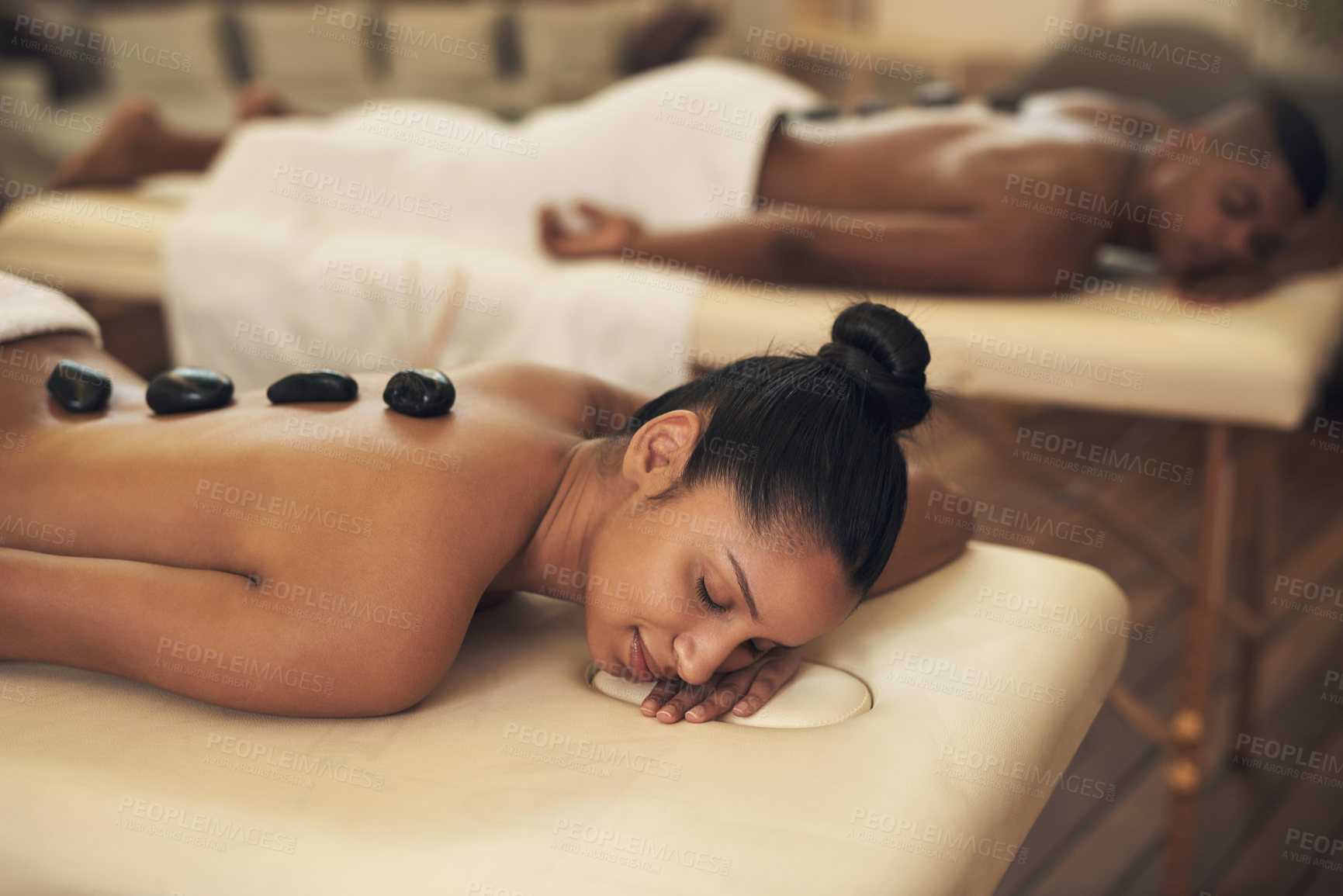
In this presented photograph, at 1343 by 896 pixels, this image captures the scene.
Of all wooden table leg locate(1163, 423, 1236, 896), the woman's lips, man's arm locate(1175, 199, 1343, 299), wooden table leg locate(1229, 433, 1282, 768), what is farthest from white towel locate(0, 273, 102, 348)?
wooden table leg locate(1229, 433, 1282, 768)

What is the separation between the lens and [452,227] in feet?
6.31

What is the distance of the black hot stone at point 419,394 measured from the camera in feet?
2.81

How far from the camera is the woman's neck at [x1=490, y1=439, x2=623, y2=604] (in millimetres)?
868

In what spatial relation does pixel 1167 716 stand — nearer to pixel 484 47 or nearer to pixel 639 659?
pixel 639 659

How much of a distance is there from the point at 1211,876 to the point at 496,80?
382cm

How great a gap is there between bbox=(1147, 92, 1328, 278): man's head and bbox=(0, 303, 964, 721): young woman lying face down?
957 millimetres

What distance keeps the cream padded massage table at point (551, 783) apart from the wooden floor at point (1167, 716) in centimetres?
24

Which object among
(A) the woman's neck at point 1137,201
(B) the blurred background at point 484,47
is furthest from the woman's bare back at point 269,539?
(B) the blurred background at point 484,47

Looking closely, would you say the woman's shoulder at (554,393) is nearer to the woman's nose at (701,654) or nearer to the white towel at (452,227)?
the woman's nose at (701,654)

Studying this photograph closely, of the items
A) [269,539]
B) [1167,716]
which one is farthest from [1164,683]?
[269,539]

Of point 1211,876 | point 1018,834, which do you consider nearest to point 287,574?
point 1018,834

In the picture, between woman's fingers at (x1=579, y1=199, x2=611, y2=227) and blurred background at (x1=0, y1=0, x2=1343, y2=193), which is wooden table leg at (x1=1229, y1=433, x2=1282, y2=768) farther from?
blurred background at (x1=0, y1=0, x2=1343, y2=193)

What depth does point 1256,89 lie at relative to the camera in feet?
7.67

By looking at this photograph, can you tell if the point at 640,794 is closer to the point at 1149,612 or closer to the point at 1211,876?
the point at 1211,876
